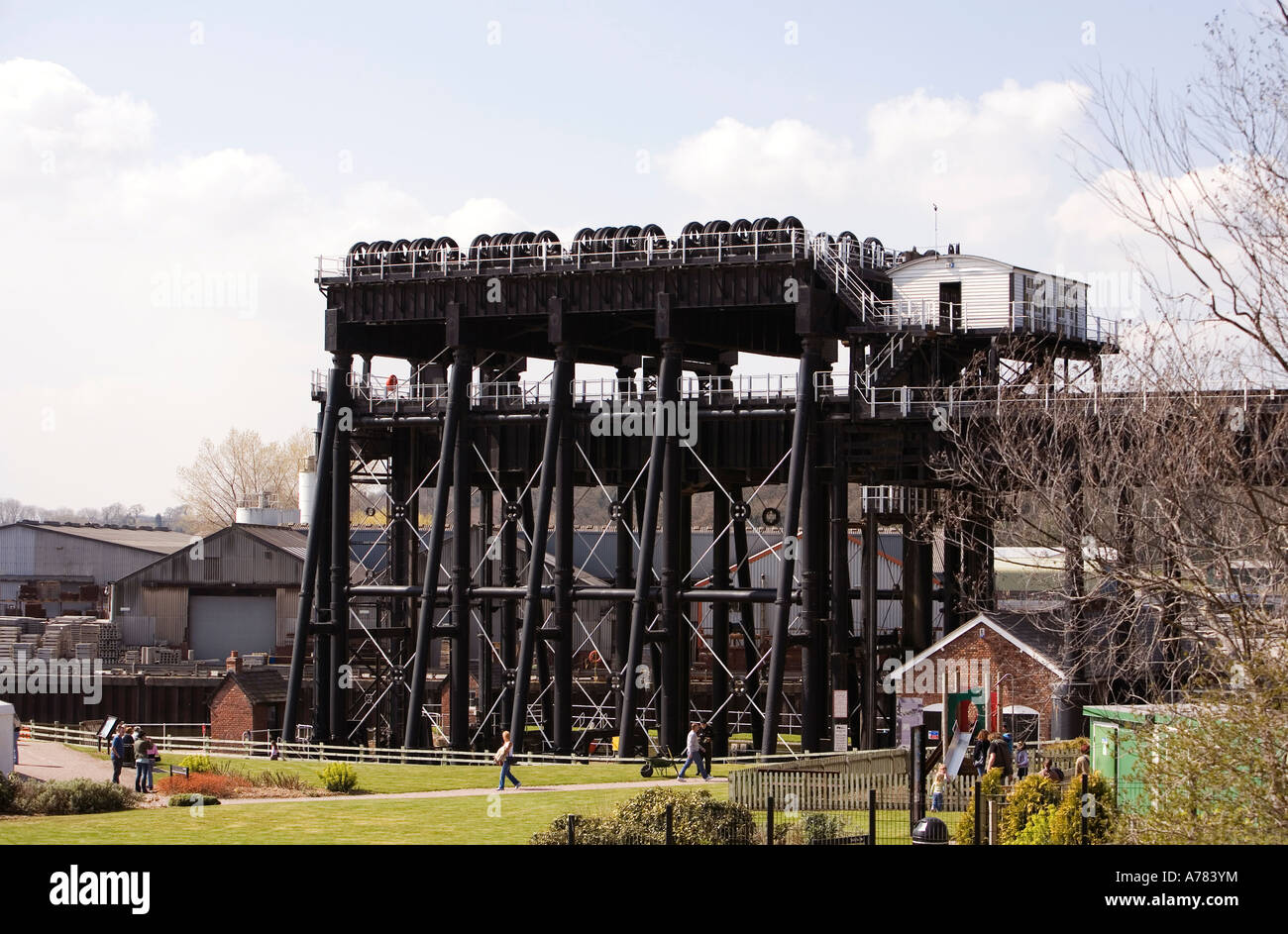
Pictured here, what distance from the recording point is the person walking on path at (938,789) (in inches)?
1318

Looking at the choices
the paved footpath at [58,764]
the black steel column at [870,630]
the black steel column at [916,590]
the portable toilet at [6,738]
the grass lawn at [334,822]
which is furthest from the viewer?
the black steel column at [916,590]

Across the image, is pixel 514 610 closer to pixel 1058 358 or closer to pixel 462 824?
pixel 1058 358

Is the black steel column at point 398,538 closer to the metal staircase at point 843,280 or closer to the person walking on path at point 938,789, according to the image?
the metal staircase at point 843,280

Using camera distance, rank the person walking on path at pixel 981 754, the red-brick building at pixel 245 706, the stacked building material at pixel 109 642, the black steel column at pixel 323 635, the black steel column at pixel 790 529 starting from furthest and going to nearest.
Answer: the stacked building material at pixel 109 642
the red-brick building at pixel 245 706
the black steel column at pixel 323 635
the black steel column at pixel 790 529
the person walking on path at pixel 981 754

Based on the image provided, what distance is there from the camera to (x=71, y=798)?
3556cm

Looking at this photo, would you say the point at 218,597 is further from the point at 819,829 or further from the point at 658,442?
the point at 819,829

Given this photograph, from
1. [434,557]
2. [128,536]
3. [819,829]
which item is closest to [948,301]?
[434,557]

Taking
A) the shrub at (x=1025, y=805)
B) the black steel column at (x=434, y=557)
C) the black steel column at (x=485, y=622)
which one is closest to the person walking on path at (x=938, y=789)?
the shrub at (x=1025, y=805)

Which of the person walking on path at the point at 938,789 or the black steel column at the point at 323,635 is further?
the black steel column at the point at 323,635

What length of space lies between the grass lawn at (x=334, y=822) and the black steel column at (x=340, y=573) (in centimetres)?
2257

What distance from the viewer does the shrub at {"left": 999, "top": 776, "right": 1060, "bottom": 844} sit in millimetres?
28062

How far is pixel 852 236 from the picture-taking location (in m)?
55.1
